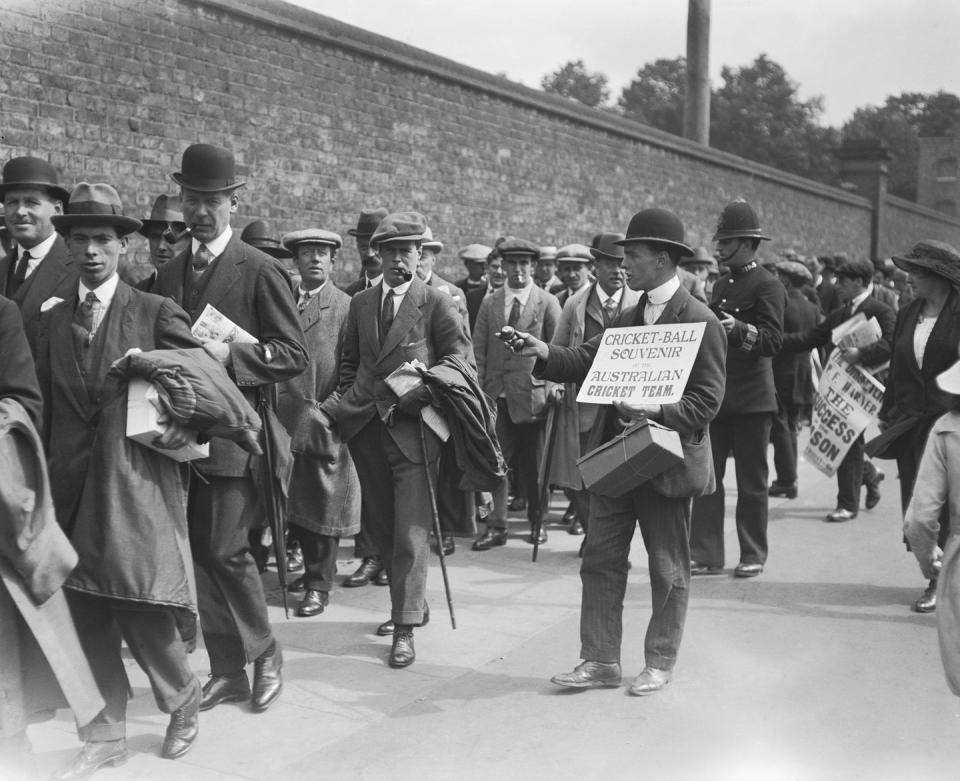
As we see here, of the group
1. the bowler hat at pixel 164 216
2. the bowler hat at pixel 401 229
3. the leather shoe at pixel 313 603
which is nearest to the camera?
the bowler hat at pixel 401 229

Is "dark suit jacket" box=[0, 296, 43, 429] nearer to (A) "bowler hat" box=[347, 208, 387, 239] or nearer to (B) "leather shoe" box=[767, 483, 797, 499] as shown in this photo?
(A) "bowler hat" box=[347, 208, 387, 239]

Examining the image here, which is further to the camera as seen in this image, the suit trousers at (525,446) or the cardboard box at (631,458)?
the suit trousers at (525,446)

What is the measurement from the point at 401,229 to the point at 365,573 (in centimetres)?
235

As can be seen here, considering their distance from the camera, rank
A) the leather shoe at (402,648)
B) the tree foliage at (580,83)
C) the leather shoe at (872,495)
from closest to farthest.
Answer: the leather shoe at (402,648)
the leather shoe at (872,495)
the tree foliage at (580,83)

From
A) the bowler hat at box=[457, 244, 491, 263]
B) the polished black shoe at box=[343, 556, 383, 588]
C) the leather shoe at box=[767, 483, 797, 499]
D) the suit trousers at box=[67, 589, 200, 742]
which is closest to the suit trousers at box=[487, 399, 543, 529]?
the polished black shoe at box=[343, 556, 383, 588]

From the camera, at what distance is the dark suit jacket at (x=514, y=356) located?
8664mm

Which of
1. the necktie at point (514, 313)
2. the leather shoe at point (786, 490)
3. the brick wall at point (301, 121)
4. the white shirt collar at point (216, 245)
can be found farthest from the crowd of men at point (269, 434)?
the leather shoe at point (786, 490)

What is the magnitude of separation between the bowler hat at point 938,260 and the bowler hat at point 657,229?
5.09 ft

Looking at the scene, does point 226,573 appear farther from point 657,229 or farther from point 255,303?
point 657,229

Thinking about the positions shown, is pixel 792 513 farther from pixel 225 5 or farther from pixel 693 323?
pixel 225 5

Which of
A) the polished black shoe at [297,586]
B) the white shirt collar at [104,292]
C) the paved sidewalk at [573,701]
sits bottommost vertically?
the paved sidewalk at [573,701]

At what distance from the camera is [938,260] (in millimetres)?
6289

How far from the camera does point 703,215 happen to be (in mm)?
22297

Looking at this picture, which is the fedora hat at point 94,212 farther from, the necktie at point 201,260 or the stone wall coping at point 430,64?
the stone wall coping at point 430,64
